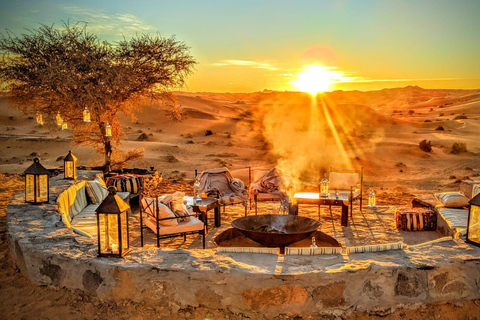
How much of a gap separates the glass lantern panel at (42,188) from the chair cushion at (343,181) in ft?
22.0

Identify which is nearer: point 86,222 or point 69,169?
point 86,222

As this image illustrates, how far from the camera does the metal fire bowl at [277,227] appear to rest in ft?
21.3

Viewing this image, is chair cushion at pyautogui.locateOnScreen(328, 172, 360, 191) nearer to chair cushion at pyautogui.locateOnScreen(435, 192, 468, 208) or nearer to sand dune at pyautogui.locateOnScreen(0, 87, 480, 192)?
chair cushion at pyautogui.locateOnScreen(435, 192, 468, 208)

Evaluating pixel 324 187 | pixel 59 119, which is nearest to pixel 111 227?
pixel 324 187

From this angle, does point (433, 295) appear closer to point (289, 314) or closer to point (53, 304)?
point (289, 314)

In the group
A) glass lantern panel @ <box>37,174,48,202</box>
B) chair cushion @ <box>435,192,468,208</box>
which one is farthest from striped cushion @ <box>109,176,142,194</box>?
chair cushion @ <box>435,192,468,208</box>

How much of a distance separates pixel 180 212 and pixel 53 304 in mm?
3143

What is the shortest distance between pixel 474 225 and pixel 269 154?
18808 millimetres

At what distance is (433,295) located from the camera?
4773 mm

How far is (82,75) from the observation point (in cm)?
1326

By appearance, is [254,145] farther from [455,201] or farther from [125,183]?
[455,201]

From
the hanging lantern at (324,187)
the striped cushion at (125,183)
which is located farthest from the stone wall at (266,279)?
the striped cushion at (125,183)

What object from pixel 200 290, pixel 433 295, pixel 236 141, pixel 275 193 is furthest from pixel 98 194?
pixel 236 141

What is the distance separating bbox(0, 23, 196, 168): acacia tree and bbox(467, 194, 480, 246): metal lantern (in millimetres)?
10514
